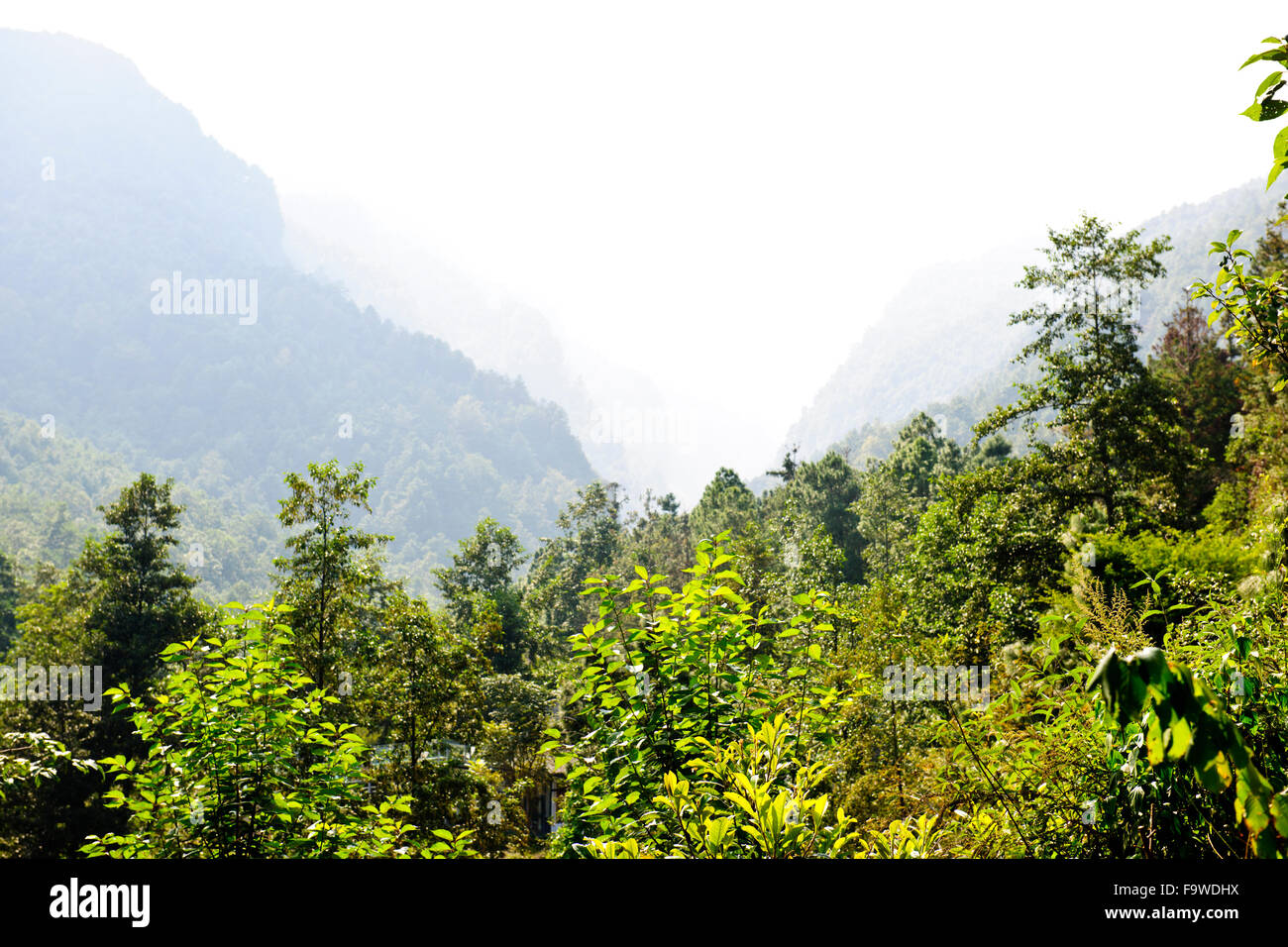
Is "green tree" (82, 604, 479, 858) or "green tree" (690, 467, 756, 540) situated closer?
"green tree" (82, 604, 479, 858)

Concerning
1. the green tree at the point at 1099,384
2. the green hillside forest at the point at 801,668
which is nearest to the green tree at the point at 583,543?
the green hillside forest at the point at 801,668

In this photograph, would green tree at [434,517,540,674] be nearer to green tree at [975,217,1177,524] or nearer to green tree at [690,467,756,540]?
green tree at [690,467,756,540]

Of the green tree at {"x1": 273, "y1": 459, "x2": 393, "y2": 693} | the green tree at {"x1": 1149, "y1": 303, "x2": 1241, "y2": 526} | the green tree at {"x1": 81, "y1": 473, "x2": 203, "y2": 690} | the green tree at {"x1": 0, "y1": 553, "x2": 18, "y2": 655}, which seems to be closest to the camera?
the green tree at {"x1": 273, "y1": 459, "x2": 393, "y2": 693}

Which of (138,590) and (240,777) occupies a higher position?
(138,590)

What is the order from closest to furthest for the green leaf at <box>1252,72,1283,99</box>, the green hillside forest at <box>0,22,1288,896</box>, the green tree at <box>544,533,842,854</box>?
1. the green leaf at <box>1252,72,1283,99</box>
2. the green hillside forest at <box>0,22,1288,896</box>
3. the green tree at <box>544,533,842,854</box>

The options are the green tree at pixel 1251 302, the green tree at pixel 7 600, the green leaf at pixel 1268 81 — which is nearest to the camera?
the green leaf at pixel 1268 81

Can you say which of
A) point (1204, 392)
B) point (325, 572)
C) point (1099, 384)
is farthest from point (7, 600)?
point (1204, 392)

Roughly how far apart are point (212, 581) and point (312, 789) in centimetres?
10687

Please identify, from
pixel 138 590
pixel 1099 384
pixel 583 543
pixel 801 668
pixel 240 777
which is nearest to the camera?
pixel 240 777

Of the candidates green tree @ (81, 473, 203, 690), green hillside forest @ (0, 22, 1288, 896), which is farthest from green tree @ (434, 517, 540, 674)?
green tree @ (81, 473, 203, 690)

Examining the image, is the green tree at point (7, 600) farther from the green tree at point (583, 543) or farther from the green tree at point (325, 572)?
the green tree at point (325, 572)

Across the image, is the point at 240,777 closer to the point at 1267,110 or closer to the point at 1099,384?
the point at 1267,110
